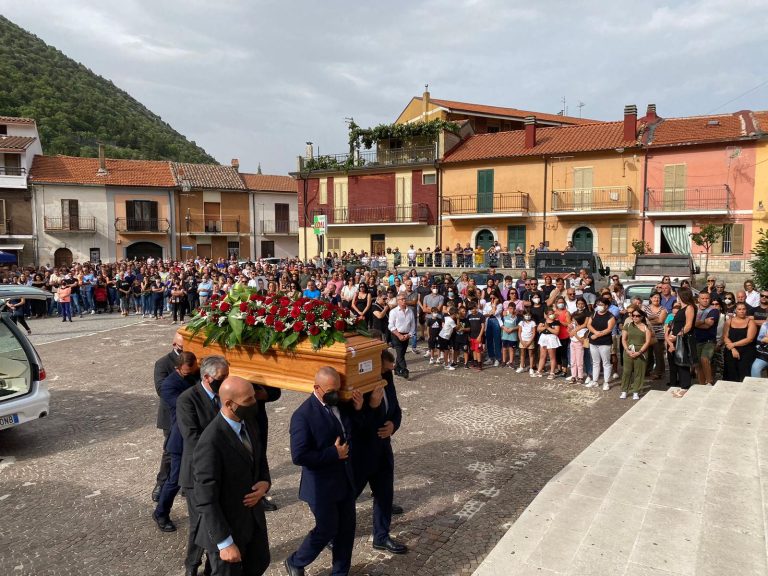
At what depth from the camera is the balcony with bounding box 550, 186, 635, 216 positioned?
28359mm

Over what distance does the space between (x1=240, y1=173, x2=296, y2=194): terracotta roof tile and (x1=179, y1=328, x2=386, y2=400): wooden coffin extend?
40.0 m

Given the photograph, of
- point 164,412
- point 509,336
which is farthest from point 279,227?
point 164,412

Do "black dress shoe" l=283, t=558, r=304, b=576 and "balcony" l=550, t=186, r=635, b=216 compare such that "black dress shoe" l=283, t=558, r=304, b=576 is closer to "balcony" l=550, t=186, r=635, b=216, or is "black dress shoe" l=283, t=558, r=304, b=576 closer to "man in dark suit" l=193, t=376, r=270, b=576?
"man in dark suit" l=193, t=376, r=270, b=576

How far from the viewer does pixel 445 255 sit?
28078mm

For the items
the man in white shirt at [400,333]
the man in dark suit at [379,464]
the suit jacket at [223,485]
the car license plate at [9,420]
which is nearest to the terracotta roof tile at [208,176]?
the man in white shirt at [400,333]

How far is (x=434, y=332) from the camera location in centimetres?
1208

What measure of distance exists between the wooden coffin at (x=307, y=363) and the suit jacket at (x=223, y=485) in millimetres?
946

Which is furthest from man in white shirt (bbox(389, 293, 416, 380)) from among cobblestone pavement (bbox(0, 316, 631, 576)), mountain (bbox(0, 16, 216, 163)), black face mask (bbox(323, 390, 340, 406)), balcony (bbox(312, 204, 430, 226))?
mountain (bbox(0, 16, 216, 163))

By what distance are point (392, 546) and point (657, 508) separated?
2189 mm

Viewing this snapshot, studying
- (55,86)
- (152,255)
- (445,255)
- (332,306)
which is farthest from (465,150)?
(55,86)

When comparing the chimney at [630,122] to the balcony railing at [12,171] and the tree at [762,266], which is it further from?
the balcony railing at [12,171]

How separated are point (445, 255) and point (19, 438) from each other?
22260mm

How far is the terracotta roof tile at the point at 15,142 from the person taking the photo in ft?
113

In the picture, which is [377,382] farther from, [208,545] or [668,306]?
[668,306]
